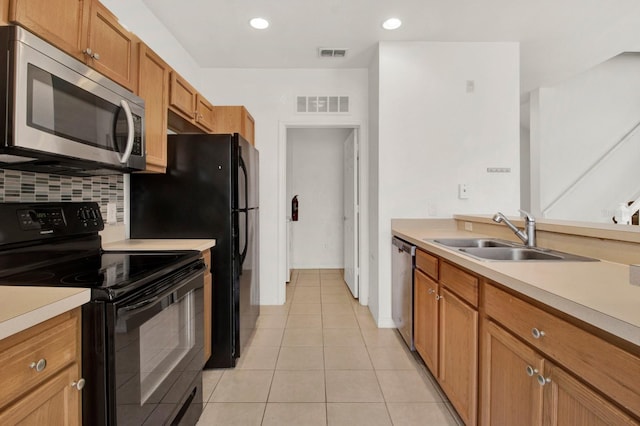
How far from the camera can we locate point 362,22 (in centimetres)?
254

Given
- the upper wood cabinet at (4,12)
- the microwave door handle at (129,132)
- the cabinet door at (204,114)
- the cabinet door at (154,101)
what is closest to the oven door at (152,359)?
the microwave door handle at (129,132)

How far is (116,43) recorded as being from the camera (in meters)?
1.54

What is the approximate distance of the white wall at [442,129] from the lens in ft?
9.41

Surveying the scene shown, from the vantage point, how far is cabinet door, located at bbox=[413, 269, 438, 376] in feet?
5.98

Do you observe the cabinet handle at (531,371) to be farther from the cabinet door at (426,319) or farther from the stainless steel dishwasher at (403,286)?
the stainless steel dishwasher at (403,286)

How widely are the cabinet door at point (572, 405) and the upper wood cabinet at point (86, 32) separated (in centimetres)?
203

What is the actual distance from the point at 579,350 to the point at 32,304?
1429mm

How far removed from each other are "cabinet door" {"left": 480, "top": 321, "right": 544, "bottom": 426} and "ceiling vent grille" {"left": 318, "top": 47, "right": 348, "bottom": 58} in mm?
2707

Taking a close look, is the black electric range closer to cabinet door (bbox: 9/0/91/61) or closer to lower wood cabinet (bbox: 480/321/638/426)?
cabinet door (bbox: 9/0/91/61)

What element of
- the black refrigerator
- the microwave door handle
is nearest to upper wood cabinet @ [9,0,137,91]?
the microwave door handle

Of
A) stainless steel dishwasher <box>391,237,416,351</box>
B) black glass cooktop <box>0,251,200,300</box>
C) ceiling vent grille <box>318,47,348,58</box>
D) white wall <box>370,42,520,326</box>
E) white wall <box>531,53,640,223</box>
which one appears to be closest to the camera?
black glass cooktop <box>0,251,200,300</box>

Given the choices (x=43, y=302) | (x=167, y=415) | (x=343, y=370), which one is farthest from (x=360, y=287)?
(x=43, y=302)

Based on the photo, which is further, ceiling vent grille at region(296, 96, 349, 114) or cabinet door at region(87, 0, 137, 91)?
ceiling vent grille at region(296, 96, 349, 114)

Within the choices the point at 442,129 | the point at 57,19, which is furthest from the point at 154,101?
the point at 442,129
